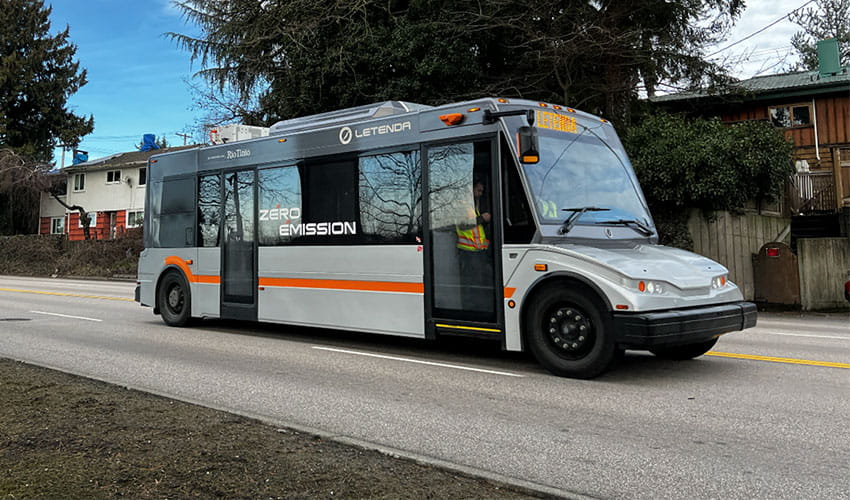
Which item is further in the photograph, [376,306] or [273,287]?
[273,287]

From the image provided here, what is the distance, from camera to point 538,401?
6051mm

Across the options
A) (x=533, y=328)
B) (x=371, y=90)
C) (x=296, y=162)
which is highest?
(x=371, y=90)

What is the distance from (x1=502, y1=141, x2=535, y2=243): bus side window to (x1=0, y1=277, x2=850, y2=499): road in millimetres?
1541

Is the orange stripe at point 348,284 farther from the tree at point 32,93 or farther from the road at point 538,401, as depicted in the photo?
the tree at point 32,93

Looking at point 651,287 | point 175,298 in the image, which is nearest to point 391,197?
point 651,287

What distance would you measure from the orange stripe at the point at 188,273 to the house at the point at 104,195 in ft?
105

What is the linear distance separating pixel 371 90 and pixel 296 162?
37.5 ft

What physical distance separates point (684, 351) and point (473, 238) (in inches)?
113

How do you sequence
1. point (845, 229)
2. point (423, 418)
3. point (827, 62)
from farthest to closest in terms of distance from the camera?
point (827, 62) < point (845, 229) < point (423, 418)

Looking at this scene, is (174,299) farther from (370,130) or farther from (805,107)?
(805,107)

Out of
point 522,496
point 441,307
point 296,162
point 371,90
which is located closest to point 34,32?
point 371,90

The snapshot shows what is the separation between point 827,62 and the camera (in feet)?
89.0

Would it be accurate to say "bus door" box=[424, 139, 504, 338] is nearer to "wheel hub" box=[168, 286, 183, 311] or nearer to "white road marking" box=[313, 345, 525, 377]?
"white road marking" box=[313, 345, 525, 377]

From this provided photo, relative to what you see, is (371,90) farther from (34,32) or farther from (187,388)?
(34,32)
